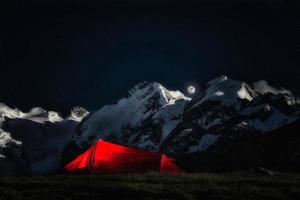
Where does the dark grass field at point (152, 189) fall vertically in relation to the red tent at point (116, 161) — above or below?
below

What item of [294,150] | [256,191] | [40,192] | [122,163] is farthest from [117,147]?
[294,150]

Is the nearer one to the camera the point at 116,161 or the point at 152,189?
the point at 152,189

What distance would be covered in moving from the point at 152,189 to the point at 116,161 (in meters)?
10.3

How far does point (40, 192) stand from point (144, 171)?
39.2ft

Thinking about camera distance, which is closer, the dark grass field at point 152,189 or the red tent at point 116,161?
the dark grass field at point 152,189

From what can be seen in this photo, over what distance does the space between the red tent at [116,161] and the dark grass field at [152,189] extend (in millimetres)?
4287

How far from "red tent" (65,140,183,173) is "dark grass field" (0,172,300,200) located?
4287mm

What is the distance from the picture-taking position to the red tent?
3550 centimetres

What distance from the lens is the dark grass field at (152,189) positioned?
24.6 m

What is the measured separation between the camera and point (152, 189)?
26.1 meters

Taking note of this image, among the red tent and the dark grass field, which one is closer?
the dark grass field

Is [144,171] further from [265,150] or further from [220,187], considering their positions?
[265,150]

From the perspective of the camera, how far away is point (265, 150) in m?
173

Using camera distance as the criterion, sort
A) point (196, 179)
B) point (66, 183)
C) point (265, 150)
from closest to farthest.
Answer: point (66, 183), point (196, 179), point (265, 150)
